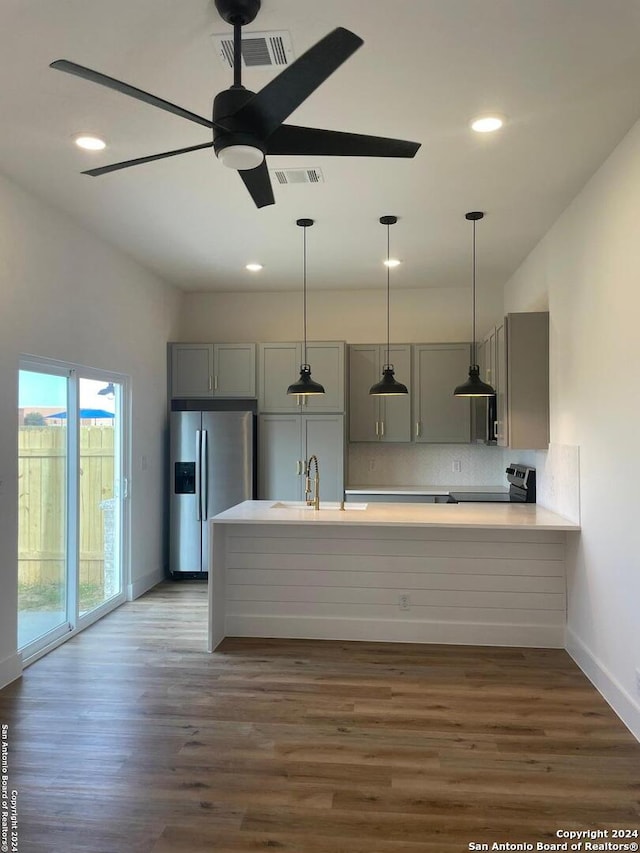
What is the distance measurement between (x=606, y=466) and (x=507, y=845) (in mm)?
1939

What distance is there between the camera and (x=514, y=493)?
560 cm

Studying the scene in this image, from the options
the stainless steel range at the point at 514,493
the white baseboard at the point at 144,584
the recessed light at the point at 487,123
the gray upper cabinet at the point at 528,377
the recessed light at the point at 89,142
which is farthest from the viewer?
the white baseboard at the point at 144,584

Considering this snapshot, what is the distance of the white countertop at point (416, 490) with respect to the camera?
6.10 m

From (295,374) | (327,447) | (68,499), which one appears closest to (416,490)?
(327,447)

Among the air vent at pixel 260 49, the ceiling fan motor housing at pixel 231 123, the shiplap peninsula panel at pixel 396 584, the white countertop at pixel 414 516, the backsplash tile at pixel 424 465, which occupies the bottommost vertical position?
the shiplap peninsula panel at pixel 396 584

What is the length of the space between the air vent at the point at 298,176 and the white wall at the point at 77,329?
1.57m

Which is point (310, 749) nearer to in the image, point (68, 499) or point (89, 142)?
point (68, 499)

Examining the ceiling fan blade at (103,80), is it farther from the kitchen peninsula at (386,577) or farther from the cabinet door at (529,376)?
A: the cabinet door at (529,376)

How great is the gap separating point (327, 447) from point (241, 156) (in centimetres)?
434

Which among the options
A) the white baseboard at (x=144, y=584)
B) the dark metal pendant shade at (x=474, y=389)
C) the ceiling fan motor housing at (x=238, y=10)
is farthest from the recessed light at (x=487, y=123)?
the white baseboard at (x=144, y=584)

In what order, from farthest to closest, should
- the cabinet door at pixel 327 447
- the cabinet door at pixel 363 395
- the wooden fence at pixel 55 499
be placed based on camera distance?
the cabinet door at pixel 363 395 < the cabinet door at pixel 327 447 < the wooden fence at pixel 55 499

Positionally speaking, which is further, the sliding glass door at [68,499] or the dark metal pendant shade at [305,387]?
the dark metal pendant shade at [305,387]

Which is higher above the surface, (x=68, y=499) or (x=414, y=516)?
(x=68, y=499)

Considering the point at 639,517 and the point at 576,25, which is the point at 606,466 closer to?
the point at 639,517
